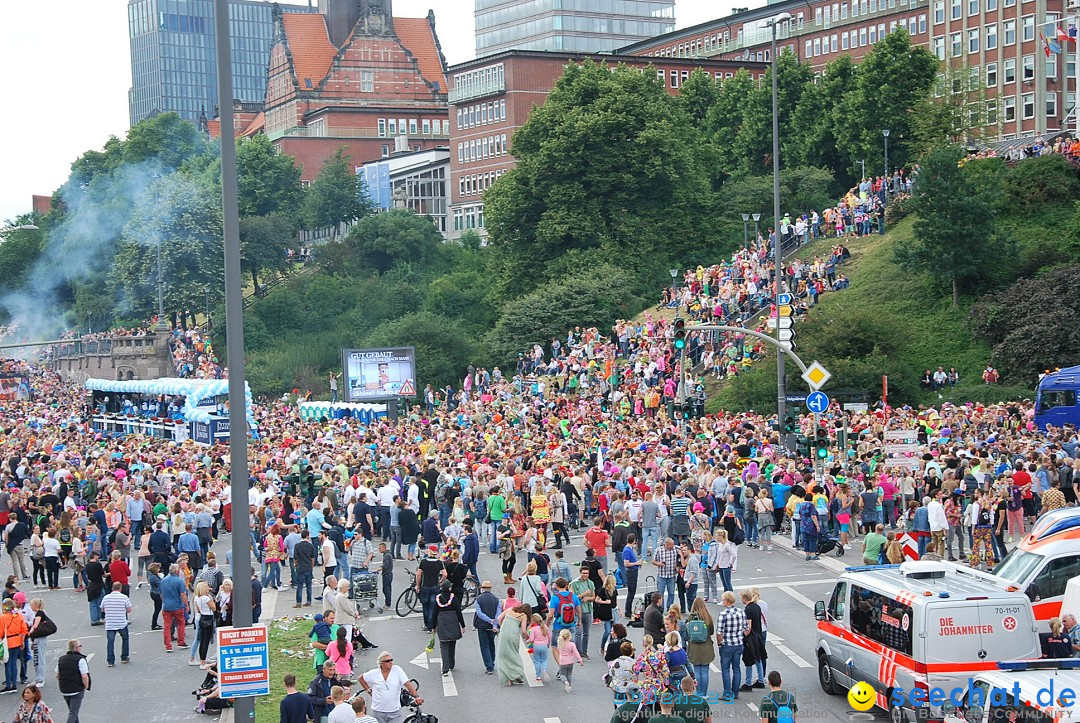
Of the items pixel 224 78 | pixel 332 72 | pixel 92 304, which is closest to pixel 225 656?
pixel 224 78

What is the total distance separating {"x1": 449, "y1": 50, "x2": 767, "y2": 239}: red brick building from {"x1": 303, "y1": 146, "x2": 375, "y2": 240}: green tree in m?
7.85

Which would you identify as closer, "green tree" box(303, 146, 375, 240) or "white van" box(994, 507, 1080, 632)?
"white van" box(994, 507, 1080, 632)

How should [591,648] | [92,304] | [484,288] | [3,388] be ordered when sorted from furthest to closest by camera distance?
[92,304], [3,388], [484,288], [591,648]

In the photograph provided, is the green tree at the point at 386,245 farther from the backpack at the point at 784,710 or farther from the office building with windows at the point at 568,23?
the backpack at the point at 784,710

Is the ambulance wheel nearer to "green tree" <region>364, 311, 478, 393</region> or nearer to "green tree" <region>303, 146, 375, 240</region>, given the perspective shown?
"green tree" <region>364, 311, 478, 393</region>

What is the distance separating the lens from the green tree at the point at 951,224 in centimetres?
5212

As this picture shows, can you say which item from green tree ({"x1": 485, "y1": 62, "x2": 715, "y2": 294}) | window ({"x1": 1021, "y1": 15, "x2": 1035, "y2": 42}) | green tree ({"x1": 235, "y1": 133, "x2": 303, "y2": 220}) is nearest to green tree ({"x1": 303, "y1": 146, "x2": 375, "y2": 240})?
green tree ({"x1": 235, "y1": 133, "x2": 303, "y2": 220})

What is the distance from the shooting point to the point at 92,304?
343 ft

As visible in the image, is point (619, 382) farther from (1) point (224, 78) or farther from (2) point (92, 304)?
(2) point (92, 304)

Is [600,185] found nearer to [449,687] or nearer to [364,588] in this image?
[364,588]

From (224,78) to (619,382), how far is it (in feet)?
130

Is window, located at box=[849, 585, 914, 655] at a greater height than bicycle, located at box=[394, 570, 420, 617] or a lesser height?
greater

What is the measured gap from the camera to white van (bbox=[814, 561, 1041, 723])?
15.2 m

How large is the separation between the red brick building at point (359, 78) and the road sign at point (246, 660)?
119 m
